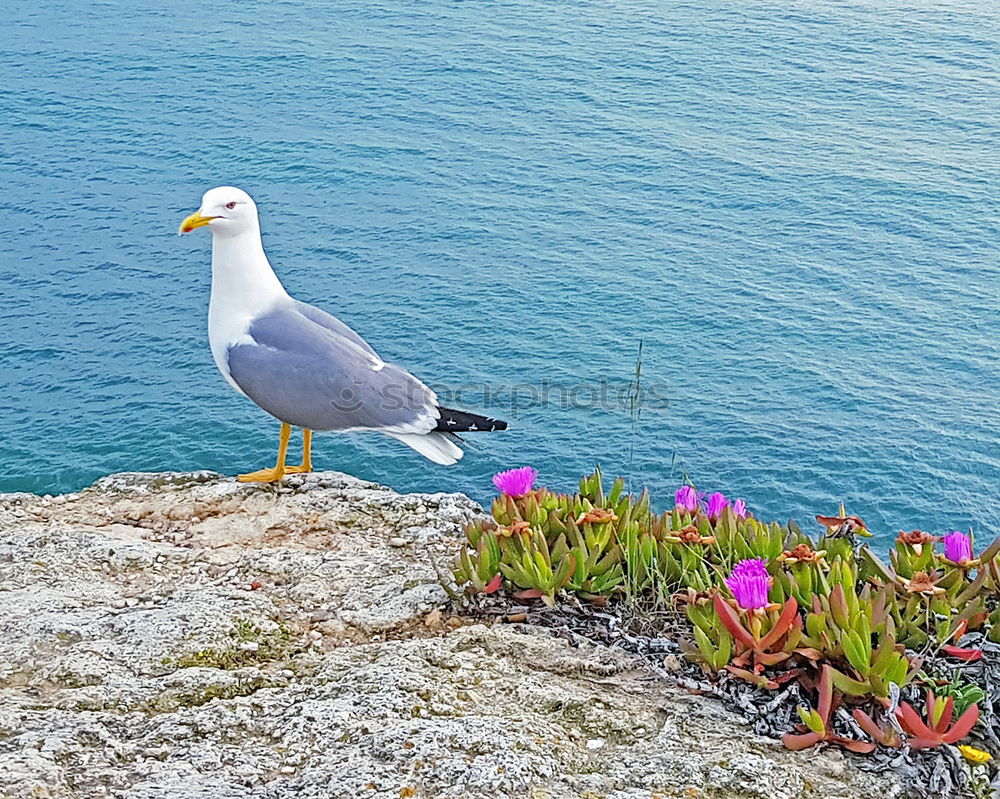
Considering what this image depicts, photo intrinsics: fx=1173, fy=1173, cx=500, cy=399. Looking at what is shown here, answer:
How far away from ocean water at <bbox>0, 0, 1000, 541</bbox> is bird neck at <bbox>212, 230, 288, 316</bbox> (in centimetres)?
314

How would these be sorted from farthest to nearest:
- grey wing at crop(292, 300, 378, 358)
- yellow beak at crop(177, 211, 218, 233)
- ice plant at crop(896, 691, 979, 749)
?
1. grey wing at crop(292, 300, 378, 358)
2. yellow beak at crop(177, 211, 218, 233)
3. ice plant at crop(896, 691, 979, 749)

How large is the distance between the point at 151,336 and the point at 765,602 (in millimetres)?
8384

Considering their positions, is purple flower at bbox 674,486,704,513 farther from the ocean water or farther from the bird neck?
the ocean water

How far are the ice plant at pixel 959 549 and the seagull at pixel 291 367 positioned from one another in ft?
7.92

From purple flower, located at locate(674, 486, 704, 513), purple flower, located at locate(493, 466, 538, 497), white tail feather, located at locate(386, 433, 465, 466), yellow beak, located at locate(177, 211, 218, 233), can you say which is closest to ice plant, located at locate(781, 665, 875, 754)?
purple flower, located at locate(674, 486, 704, 513)

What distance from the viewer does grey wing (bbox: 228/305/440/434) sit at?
224 inches

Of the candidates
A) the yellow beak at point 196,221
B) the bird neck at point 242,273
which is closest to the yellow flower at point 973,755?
the bird neck at point 242,273

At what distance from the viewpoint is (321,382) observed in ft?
18.6

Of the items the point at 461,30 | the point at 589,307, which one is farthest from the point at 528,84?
the point at 589,307

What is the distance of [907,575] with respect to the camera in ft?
12.3

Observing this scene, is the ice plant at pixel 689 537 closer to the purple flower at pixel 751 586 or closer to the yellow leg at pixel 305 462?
the purple flower at pixel 751 586

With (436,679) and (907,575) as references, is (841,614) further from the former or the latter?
(436,679)

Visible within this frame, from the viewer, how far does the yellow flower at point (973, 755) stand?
3016mm

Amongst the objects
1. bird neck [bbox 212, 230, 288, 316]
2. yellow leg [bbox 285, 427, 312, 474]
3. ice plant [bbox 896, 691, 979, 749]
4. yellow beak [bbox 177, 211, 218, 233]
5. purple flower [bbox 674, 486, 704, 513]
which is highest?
yellow beak [bbox 177, 211, 218, 233]
